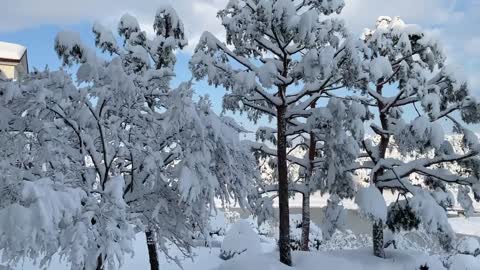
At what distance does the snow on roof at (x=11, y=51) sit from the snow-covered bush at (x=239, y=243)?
40.8ft

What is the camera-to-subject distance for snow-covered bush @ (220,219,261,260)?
1455cm

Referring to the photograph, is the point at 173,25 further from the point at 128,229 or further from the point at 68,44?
the point at 128,229

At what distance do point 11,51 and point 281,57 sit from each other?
1451 cm

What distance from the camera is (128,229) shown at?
4.59m

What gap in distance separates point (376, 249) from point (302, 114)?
3.87 m

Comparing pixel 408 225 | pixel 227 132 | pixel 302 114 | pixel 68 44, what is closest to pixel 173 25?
pixel 302 114

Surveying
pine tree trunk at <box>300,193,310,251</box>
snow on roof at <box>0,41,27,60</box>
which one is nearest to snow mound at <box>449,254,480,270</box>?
pine tree trunk at <box>300,193,310,251</box>

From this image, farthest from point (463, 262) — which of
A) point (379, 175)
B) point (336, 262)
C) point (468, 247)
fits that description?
point (336, 262)

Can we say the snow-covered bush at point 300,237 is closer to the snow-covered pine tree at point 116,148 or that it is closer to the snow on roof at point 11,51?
the snow-covered pine tree at point 116,148

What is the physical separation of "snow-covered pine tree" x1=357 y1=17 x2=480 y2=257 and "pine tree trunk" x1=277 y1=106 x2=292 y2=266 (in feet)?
5.72

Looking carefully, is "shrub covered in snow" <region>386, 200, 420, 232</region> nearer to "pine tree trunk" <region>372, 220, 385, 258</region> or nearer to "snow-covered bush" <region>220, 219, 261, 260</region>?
"pine tree trunk" <region>372, 220, 385, 258</region>

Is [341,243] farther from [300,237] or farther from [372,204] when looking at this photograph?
[372,204]

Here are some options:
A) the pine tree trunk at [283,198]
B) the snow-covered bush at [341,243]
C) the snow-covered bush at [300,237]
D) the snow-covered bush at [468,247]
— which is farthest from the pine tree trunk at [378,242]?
the snow-covered bush at [341,243]

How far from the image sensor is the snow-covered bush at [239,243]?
14.5 m
